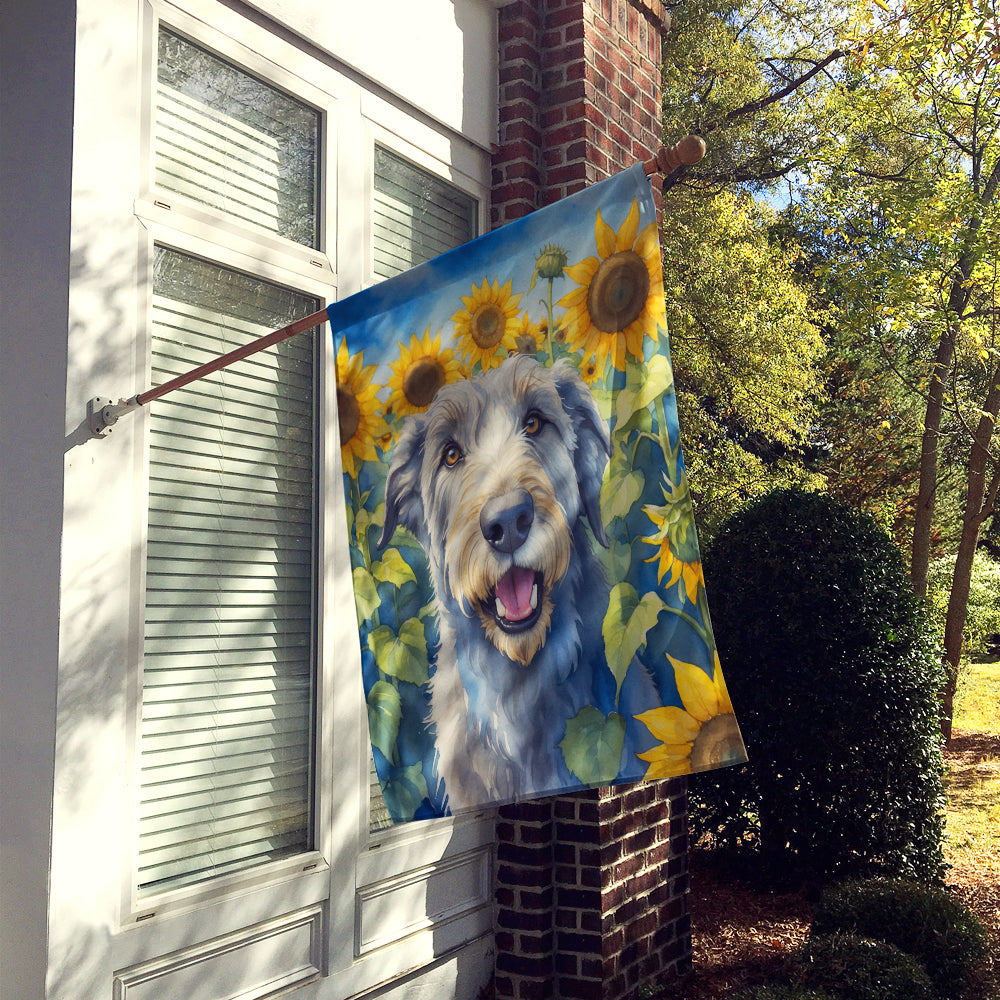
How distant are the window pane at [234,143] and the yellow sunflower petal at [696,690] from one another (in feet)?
7.27

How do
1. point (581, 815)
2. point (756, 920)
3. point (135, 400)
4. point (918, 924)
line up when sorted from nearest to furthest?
point (135, 400)
point (581, 815)
point (918, 924)
point (756, 920)

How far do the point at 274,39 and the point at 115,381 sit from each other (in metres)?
1.49

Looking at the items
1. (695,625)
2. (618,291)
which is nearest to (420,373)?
(618,291)

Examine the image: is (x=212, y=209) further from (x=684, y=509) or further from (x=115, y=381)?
(x=684, y=509)

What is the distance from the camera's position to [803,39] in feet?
41.9

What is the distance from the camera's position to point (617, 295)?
2338mm

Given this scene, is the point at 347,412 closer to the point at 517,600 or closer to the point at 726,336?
the point at 517,600

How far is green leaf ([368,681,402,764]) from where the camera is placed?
258 cm

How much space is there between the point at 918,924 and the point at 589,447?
11.2 ft

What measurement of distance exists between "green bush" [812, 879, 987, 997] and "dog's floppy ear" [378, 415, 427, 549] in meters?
3.11

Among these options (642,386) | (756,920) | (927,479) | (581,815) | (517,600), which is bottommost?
(756,920)

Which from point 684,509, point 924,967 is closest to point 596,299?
A: point 684,509

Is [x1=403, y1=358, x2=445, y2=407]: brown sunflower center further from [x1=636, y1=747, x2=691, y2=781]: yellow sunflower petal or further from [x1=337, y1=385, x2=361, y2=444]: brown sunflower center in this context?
[x1=636, y1=747, x2=691, y2=781]: yellow sunflower petal

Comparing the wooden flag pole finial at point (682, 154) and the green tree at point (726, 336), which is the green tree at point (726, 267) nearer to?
the green tree at point (726, 336)
